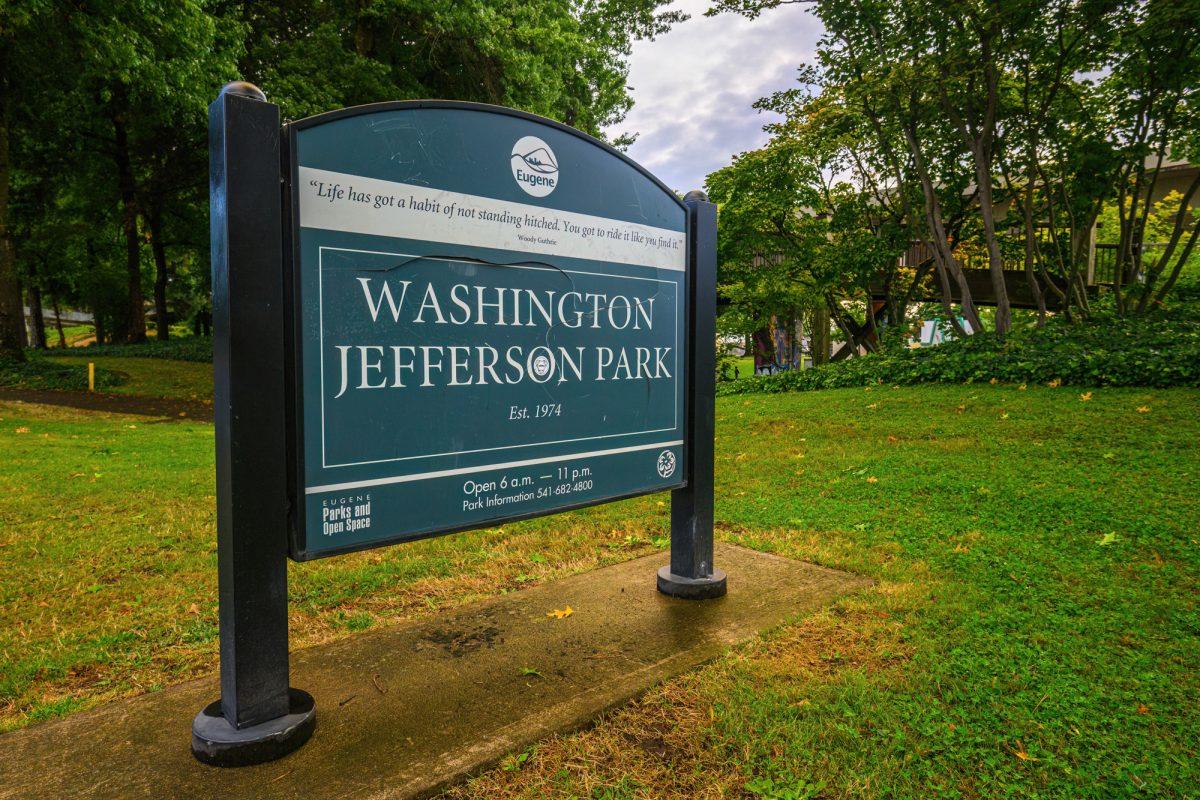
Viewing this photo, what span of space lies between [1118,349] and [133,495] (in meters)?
11.8

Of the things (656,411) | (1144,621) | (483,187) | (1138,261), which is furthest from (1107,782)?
(1138,261)

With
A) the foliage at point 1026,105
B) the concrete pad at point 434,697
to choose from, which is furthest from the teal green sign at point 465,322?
the foliage at point 1026,105

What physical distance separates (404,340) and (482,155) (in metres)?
0.77

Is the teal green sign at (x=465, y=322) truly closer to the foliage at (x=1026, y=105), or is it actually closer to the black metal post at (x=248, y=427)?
the black metal post at (x=248, y=427)

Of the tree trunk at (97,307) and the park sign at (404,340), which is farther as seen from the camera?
the tree trunk at (97,307)

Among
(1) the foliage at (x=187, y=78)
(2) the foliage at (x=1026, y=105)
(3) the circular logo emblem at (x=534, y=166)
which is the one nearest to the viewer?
(3) the circular logo emblem at (x=534, y=166)

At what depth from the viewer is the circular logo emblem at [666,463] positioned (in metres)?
3.42

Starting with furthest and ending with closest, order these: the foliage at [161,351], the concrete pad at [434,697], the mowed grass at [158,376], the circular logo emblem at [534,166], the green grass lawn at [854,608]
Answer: the foliage at [161,351]
the mowed grass at [158,376]
the circular logo emblem at [534,166]
the green grass lawn at [854,608]
the concrete pad at [434,697]

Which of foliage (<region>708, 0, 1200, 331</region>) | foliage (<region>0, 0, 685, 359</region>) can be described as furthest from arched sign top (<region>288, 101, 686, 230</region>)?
foliage (<region>0, 0, 685, 359</region>)

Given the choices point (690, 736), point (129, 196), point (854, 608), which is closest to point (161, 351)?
point (129, 196)

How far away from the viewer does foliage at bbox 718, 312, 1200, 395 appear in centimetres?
877

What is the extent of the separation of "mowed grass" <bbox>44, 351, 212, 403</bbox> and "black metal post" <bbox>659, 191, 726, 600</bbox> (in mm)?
16310

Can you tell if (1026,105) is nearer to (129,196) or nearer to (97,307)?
(129,196)

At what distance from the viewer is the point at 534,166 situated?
2812 mm
